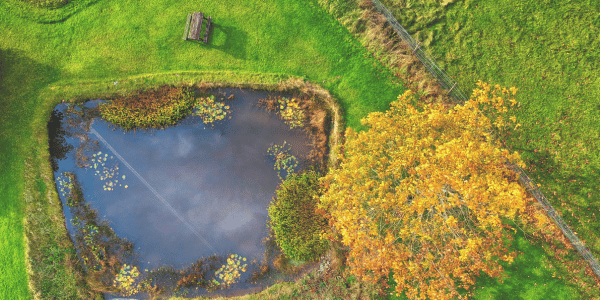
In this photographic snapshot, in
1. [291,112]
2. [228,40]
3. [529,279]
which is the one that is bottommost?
[529,279]

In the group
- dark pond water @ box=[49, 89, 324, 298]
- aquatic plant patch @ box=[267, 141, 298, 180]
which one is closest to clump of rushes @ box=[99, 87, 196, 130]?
dark pond water @ box=[49, 89, 324, 298]

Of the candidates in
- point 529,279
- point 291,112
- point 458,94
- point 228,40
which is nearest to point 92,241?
point 291,112

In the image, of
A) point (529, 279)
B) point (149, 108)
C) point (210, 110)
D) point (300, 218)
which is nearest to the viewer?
point (529, 279)

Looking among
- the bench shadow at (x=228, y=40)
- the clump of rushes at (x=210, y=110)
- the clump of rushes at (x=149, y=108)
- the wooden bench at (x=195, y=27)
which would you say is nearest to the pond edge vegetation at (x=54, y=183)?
the clump of rushes at (x=149, y=108)

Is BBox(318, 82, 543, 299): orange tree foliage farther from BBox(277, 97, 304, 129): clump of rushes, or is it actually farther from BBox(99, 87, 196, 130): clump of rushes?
BBox(99, 87, 196, 130): clump of rushes

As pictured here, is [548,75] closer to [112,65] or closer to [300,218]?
[300,218]

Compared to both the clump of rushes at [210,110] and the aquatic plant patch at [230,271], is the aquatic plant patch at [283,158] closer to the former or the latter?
the clump of rushes at [210,110]
